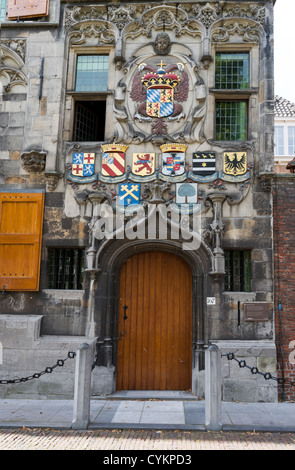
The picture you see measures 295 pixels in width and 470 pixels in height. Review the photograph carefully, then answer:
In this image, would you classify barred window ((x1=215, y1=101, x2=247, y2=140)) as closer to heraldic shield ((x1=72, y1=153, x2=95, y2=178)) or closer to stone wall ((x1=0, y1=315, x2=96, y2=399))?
heraldic shield ((x1=72, y1=153, x2=95, y2=178))

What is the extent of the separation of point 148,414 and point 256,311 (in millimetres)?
3146

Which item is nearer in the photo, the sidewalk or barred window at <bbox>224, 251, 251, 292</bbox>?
the sidewalk

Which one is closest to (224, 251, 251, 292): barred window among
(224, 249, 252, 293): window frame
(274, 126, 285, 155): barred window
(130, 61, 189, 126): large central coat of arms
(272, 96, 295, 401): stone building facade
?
(224, 249, 252, 293): window frame

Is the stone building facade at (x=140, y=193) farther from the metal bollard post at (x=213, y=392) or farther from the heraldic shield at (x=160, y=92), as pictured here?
the metal bollard post at (x=213, y=392)

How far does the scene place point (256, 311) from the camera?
8.46 m

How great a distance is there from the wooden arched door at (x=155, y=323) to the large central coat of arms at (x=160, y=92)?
3.36m

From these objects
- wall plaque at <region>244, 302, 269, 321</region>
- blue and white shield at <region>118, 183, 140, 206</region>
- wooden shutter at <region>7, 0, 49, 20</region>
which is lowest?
wall plaque at <region>244, 302, 269, 321</region>

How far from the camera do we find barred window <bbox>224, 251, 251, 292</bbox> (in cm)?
883

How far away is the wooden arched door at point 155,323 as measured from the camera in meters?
8.74

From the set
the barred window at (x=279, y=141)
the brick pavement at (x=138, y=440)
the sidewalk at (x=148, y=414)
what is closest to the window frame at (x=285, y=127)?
the barred window at (x=279, y=141)

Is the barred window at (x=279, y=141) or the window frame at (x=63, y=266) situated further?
the barred window at (x=279, y=141)

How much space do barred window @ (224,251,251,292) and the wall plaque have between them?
41 cm

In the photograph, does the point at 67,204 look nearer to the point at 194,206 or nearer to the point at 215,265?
the point at 194,206

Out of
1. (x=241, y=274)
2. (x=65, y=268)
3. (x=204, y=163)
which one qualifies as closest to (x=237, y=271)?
(x=241, y=274)
